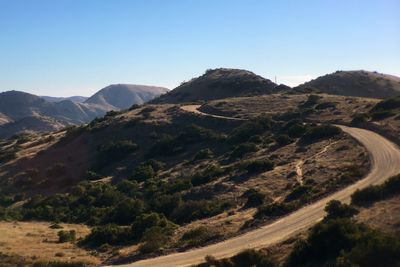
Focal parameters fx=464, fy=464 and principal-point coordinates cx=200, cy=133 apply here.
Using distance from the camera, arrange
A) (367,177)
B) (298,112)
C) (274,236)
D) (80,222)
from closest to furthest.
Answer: (274,236), (367,177), (80,222), (298,112)

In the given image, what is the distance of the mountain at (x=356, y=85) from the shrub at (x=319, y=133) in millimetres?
79699

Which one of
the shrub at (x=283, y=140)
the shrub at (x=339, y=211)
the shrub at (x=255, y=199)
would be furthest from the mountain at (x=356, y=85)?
the shrub at (x=339, y=211)

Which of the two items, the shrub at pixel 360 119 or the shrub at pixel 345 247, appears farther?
the shrub at pixel 360 119

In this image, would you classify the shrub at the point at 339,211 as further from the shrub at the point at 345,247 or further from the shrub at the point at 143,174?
the shrub at the point at 143,174

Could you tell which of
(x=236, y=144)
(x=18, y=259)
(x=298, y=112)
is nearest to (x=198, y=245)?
(x=18, y=259)

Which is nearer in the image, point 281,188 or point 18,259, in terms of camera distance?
point 18,259

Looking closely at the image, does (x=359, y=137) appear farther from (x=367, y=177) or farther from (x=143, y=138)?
(x=143, y=138)

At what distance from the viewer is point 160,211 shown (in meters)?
40.0

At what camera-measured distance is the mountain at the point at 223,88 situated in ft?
408

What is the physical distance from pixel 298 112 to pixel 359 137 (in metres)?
24.2

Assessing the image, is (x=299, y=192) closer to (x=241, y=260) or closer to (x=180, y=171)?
(x=241, y=260)

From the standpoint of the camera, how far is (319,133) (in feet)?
183

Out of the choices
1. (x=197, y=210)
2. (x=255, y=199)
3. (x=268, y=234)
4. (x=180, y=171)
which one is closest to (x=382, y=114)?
(x=180, y=171)

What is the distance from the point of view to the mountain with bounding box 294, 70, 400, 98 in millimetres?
133262
